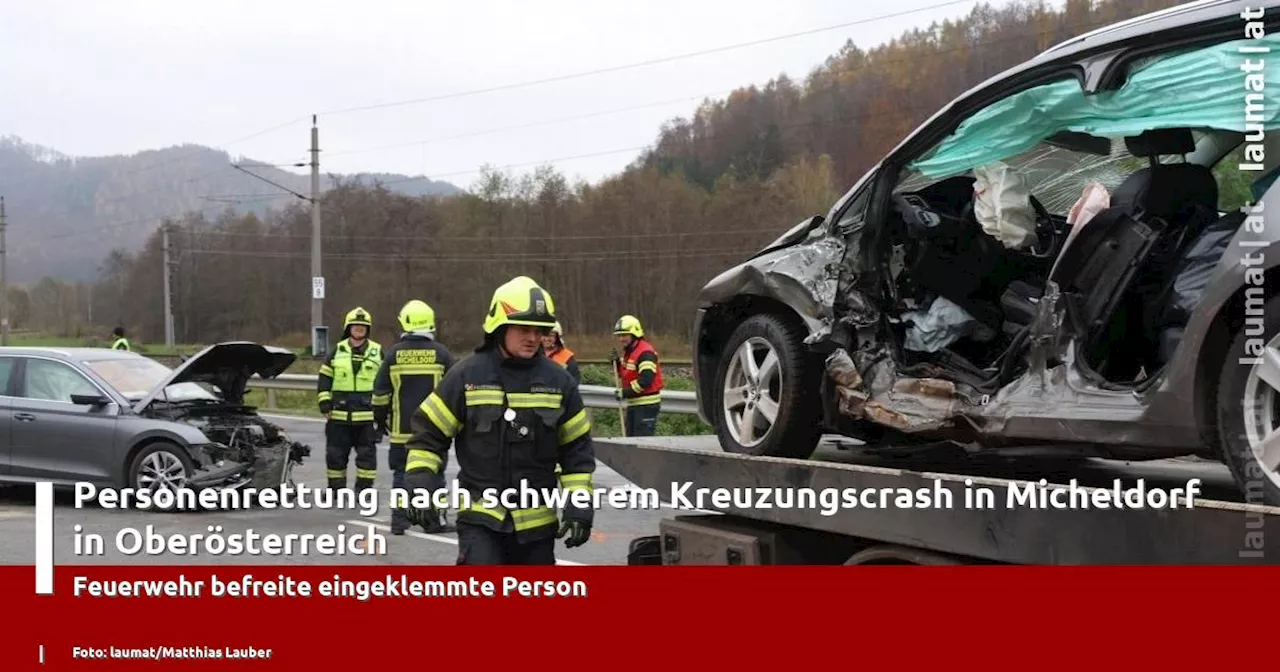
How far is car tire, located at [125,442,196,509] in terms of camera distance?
8.63 meters

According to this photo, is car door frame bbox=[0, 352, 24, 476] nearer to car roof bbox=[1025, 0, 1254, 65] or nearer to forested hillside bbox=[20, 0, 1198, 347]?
car roof bbox=[1025, 0, 1254, 65]

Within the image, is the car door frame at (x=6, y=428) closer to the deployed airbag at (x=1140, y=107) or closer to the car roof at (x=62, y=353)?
the car roof at (x=62, y=353)

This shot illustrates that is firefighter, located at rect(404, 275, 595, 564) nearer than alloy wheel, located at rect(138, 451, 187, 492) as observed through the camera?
Yes

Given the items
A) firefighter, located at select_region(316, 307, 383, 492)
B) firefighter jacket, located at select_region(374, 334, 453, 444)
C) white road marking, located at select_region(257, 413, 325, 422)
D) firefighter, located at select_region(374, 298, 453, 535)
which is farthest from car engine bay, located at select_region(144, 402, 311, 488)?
white road marking, located at select_region(257, 413, 325, 422)

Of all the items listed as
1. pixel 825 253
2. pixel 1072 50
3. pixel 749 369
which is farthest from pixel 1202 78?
pixel 749 369

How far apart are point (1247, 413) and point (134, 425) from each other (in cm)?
824

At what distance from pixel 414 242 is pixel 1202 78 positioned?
53.1 metres

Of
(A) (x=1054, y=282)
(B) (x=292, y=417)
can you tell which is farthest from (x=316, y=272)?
(A) (x=1054, y=282)

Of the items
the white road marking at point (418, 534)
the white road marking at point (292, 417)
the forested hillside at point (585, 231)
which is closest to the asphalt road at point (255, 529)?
the white road marking at point (418, 534)

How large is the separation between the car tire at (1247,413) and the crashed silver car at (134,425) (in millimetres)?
7509

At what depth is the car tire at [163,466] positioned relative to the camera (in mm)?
8633

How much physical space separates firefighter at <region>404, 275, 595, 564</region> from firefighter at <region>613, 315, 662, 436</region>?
5854 mm

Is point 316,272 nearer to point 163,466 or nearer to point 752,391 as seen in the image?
point 163,466

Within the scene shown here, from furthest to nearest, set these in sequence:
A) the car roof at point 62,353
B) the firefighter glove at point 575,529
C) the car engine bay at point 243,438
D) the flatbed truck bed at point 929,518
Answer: the car roof at point 62,353 < the car engine bay at point 243,438 < the firefighter glove at point 575,529 < the flatbed truck bed at point 929,518
